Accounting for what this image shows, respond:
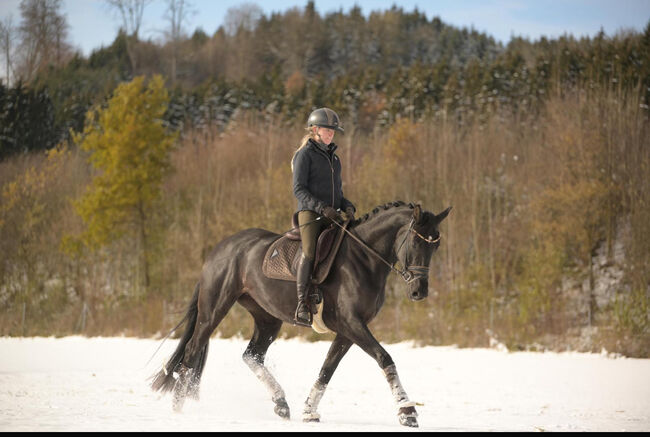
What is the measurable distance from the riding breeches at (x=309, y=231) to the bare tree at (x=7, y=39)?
9.63m

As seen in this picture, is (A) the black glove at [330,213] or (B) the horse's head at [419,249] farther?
(A) the black glove at [330,213]

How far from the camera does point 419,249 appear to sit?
618 cm

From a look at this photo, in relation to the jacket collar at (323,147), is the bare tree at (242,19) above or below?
above

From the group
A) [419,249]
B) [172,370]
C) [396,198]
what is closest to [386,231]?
[419,249]

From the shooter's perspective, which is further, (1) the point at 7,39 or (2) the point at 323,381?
(1) the point at 7,39

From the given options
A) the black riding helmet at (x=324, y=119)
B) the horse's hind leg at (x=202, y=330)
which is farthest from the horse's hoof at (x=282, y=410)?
the black riding helmet at (x=324, y=119)

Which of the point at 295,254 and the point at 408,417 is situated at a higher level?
the point at 295,254

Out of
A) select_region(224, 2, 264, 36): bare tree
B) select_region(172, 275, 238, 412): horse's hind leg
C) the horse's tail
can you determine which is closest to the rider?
select_region(172, 275, 238, 412): horse's hind leg

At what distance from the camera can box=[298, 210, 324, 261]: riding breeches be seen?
6633 mm

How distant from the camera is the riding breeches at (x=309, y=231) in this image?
6.63 metres

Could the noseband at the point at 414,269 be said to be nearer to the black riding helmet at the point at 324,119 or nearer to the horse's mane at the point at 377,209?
the horse's mane at the point at 377,209

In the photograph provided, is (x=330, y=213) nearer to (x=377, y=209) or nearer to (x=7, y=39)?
(x=377, y=209)

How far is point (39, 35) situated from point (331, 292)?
1251 centimetres

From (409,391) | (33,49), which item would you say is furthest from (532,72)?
(409,391)
